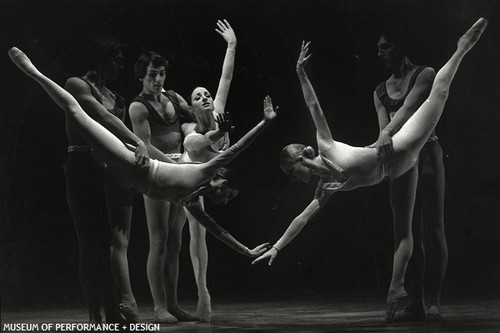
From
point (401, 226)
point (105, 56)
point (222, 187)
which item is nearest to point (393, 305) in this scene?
point (401, 226)

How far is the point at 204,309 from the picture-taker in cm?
535

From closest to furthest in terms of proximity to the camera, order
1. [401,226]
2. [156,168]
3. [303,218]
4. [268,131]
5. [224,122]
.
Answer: [224,122]
[156,168]
[303,218]
[401,226]
[268,131]

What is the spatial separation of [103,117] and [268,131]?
4.07ft

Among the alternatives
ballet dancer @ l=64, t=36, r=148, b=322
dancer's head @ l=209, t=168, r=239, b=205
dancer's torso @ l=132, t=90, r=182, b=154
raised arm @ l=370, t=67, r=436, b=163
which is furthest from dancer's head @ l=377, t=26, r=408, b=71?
ballet dancer @ l=64, t=36, r=148, b=322

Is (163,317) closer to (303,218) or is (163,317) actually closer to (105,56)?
(303,218)

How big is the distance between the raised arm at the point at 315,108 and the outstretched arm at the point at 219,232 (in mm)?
864

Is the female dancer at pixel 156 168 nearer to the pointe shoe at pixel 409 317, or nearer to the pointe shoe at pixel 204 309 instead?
the pointe shoe at pixel 204 309

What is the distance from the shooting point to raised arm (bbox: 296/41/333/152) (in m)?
5.30

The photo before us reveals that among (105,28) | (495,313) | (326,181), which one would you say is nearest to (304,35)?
(326,181)

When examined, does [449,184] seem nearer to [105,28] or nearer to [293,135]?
[293,135]

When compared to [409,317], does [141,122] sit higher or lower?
higher

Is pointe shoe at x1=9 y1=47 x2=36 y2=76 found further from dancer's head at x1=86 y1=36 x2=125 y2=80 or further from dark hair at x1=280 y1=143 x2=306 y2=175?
Result: dark hair at x1=280 y1=143 x2=306 y2=175

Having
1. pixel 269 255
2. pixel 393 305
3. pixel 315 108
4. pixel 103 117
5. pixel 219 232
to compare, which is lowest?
pixel 393 305

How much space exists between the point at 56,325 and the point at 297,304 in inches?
70.5
